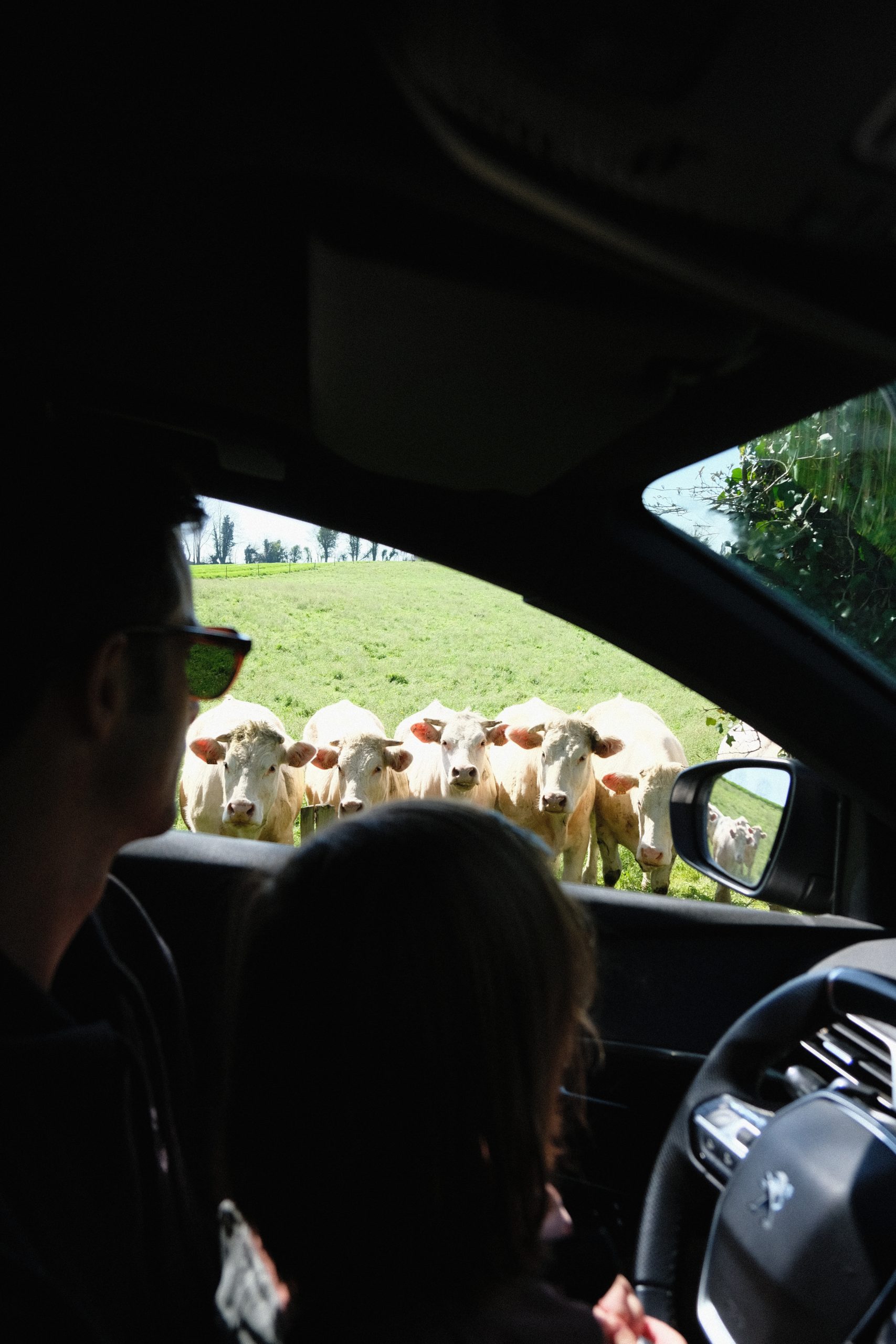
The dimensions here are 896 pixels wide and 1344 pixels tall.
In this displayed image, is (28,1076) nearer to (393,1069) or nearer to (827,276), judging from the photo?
(393,1069)

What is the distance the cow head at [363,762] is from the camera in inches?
289

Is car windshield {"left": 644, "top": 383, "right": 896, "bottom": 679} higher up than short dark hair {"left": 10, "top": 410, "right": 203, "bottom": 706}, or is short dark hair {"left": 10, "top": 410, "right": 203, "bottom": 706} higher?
car windshield {"left": 644, "top": 383, "right": 896, "bottom": 679}

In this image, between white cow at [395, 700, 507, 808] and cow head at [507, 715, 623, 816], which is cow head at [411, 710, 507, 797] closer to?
white cow at [395, 700, 507, 808]

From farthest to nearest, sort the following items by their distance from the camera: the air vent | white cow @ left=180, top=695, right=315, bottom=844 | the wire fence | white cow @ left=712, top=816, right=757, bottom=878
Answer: white cow @ left=180, top=695, right=315, bottom=844 → the wire fence → white cow @ left=712, top=816, right=757, bottom=878 → the air vent

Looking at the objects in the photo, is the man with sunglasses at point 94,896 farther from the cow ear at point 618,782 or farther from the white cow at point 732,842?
the cow ear at point 618,782

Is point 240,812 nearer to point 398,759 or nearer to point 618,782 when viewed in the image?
point 398,759

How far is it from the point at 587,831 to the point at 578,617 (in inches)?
243

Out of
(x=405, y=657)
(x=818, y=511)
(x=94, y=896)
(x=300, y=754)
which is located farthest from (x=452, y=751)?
(x=94, y=896)

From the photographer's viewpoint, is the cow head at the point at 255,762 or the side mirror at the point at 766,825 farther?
the cow head at the point at 255,762

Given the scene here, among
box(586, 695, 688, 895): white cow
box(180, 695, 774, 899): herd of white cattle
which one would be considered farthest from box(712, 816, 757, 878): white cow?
box(586, 695, 688, 895): white cow

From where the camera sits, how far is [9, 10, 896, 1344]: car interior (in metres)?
0.54

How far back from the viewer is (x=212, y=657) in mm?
1646

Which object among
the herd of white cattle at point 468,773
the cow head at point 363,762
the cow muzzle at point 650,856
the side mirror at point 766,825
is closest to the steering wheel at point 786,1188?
the side mirror at point 766,825

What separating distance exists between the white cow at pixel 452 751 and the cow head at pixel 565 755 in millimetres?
311
